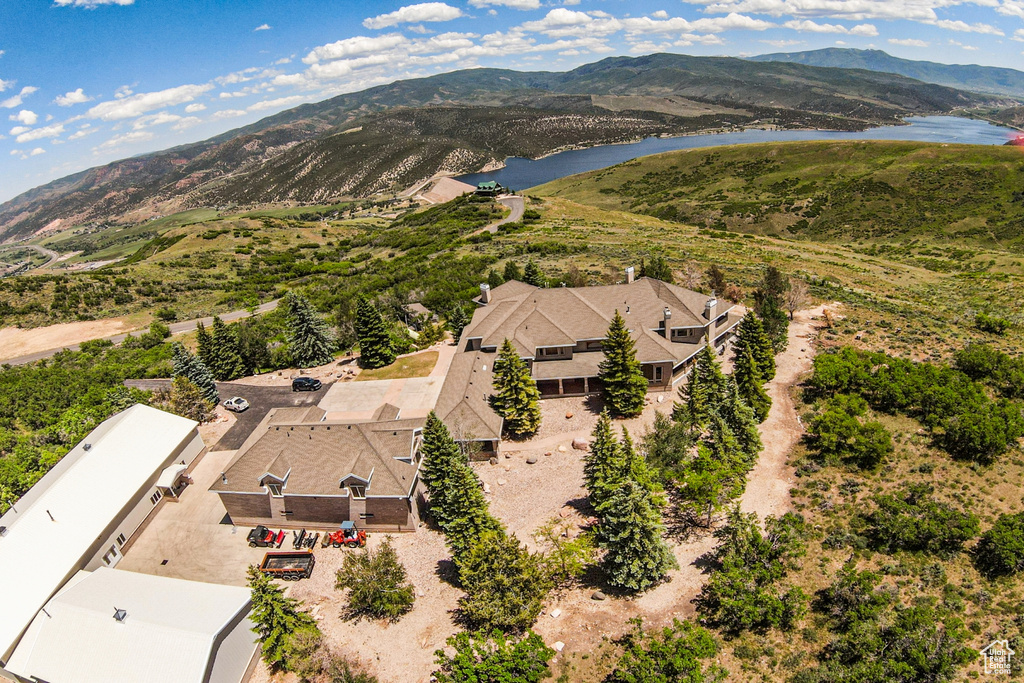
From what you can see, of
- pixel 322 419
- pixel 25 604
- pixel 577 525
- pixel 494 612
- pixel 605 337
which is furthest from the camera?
pixel 605 337

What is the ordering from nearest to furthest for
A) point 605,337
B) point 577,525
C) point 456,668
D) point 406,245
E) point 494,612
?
point 456,668
point 494,612
point 577,525
point 605,337
point 406,245

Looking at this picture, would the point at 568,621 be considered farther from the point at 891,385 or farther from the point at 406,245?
the point at 406,245

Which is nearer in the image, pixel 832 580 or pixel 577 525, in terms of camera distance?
pixel 832 580

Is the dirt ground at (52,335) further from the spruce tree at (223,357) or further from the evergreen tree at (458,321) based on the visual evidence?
the evergreen tree at (458,321)

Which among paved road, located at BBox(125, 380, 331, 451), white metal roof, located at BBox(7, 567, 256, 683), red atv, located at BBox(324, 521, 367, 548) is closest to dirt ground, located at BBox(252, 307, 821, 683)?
red atv, located at BBox(324, 521, 367, 548)

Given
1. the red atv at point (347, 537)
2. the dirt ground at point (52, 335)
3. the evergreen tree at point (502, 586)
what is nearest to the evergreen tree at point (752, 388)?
the evergreen tree at point (502, 586)

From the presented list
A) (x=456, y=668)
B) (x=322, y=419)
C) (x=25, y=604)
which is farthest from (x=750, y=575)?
(x=25, y=604)
